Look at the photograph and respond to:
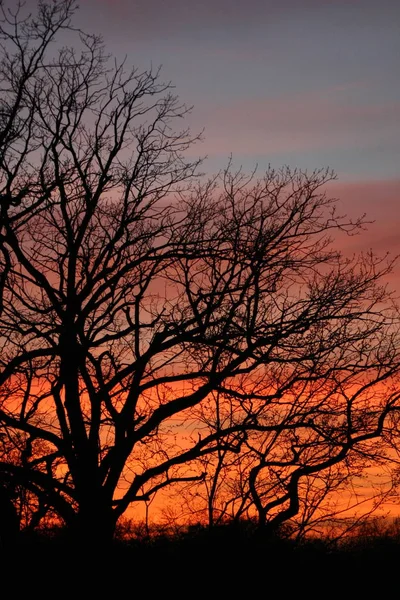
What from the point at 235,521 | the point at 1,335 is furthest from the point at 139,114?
the point at 235,521

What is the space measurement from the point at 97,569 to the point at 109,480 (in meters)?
1.76

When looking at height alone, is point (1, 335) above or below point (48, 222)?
below

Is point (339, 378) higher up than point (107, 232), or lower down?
lower down

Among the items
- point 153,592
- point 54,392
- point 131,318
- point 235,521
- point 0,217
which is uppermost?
point 0,217

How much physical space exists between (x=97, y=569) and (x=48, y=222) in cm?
706

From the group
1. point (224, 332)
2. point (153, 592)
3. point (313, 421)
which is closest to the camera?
point (153, 592)

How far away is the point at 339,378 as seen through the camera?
18.9 m

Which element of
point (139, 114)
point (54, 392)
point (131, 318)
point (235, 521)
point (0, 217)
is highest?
point (139, 114)

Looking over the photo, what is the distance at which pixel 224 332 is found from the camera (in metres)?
17.4

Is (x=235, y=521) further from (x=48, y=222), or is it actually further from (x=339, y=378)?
(x=48, y=222)

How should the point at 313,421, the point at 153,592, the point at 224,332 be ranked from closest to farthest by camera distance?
the point at 153,592 → the point at 224,332 → the point at 313,421

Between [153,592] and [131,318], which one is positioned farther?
[131,318]

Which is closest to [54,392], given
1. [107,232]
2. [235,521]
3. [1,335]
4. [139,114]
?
[1,335]

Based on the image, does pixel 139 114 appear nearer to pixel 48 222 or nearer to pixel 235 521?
pixel 48 222
